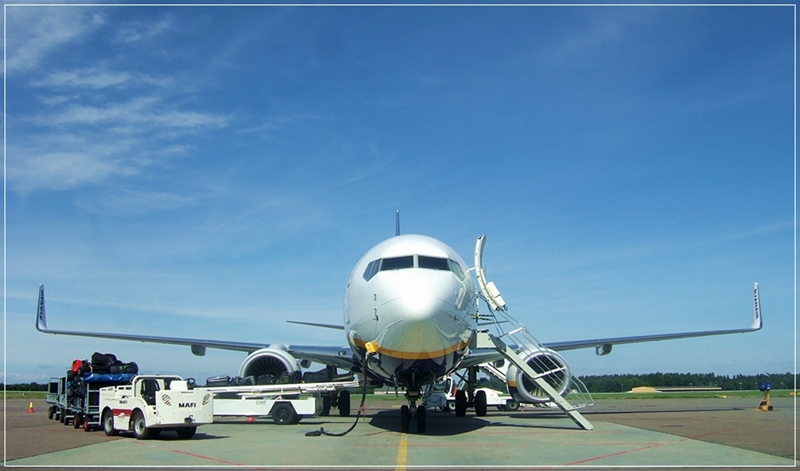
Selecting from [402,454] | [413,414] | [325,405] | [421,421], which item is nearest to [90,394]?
[325,405]

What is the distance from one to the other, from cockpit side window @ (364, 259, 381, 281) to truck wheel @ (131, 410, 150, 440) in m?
5.91

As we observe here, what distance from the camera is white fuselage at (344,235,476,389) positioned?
45.5ft

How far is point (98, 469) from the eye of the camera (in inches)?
400

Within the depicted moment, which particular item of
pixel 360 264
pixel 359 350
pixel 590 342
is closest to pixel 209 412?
pixel 359 350

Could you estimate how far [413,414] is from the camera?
54.6 ft

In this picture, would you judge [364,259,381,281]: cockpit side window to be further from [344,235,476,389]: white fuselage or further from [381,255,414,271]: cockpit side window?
[381,255,414,271]: cockpit side window

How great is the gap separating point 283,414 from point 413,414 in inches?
205

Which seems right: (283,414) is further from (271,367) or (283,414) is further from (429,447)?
(429,447)

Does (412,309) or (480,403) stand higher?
(412,309)

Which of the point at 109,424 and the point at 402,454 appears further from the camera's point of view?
the point at 109,424

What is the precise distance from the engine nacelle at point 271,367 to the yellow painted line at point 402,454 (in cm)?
734

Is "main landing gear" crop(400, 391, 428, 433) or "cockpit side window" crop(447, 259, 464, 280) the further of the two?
"main landing gear" crop(400, 391, 428, 433)

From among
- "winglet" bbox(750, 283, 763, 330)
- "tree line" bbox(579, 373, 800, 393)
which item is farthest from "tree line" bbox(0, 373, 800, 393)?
"winglet" bbox(750, 283, 763, 330)

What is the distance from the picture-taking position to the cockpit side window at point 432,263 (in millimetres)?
14948
